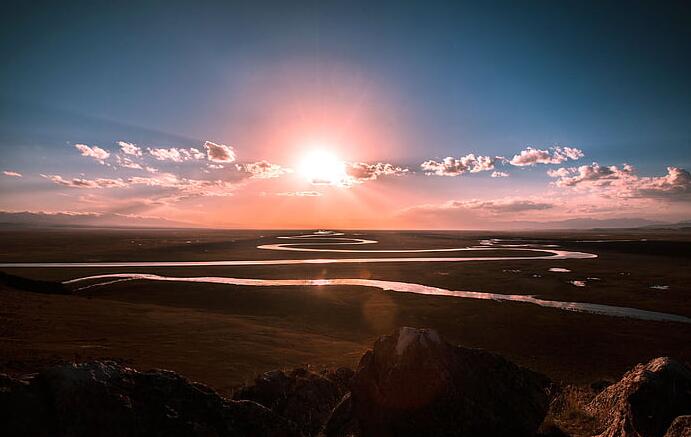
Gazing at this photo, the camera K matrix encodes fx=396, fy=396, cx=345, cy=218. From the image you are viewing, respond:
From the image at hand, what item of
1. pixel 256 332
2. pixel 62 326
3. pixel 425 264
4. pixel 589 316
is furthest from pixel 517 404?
pixel 425 264

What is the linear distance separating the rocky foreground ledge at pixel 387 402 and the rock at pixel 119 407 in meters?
0.01

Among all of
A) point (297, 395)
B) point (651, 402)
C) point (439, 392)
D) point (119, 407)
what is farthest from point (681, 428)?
point (297, 395)

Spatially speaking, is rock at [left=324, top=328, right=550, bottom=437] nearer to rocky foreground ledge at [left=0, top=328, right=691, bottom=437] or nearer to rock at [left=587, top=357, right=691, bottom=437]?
Result: rocky foreground ledge at [left=0, top=328, right=691, bottom=437]

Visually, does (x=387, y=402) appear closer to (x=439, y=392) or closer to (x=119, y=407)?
(x=439, y=392)

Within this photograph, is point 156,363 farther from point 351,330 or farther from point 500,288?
point 500,288

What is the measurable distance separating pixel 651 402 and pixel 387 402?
5.15m

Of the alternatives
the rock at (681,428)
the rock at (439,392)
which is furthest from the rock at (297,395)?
the rock at (681,428)

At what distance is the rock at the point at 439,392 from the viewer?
7.69 m

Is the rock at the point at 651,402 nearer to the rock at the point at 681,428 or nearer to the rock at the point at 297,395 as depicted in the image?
the rock at the point at 681,428

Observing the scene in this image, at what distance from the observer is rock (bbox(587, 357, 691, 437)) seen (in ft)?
24.5

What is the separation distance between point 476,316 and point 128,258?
279 feet

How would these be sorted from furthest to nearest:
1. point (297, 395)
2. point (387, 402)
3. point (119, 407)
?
point (297, 395)
point (387, 402)
point (119, 407)

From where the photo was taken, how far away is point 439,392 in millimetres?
7805

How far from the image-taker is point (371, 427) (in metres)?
8.16
